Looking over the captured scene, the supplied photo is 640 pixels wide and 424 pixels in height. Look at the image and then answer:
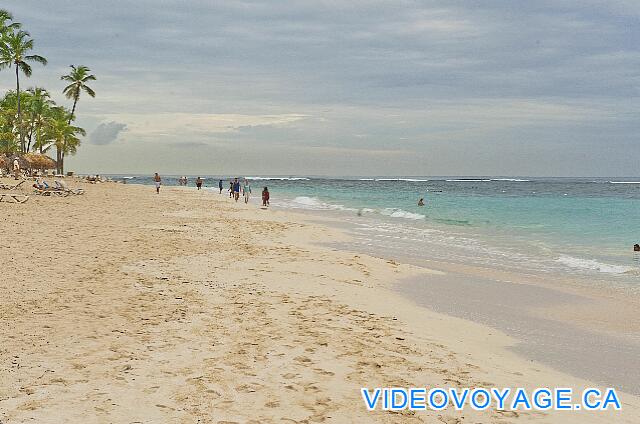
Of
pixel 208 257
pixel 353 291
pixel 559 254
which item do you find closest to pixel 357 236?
pixel 559 254

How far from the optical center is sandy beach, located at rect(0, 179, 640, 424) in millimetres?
5129

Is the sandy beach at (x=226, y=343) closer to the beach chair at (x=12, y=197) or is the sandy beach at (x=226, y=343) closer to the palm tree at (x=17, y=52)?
the beach chair at (x=12, y=197)

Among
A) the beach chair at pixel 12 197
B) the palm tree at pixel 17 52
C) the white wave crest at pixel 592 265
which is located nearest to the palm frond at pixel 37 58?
the palm tree at pixel 17 52

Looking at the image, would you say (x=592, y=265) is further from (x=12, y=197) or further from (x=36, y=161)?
(x=36, y=161)

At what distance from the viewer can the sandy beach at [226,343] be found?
5129 millimetres

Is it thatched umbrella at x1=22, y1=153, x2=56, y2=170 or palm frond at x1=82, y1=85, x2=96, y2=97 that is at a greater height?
palm frond at x1=82, y1=85, x2=96, y2=97

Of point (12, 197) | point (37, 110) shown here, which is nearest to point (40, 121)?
point (37, 110)

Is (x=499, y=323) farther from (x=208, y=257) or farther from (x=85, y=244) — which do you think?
(x=85, y=244)

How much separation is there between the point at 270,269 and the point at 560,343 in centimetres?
677

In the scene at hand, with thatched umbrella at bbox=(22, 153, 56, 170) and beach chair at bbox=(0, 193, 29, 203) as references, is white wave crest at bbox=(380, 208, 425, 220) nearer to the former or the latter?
beach chair at bbox=(0, 193, 29, 203)

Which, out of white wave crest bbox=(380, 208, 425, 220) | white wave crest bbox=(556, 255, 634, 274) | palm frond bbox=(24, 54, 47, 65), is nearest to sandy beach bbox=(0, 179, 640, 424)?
white wave crest bbox=(556, 255, 634, 274)

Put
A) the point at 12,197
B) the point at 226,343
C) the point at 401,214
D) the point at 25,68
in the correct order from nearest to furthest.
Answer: the point at 226,343 < the point at 12,197 < the point at 401,214 < the point at 25,68

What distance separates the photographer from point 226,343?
6.95m

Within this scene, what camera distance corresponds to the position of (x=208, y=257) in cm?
1377
